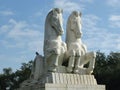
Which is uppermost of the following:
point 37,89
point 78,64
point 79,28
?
point 79,28

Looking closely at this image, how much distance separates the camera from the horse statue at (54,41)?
53.3 ft

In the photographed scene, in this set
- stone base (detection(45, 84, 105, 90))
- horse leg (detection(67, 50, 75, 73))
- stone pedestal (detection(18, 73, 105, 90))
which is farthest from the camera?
horse leg (detection(67, 50, 75, 73))

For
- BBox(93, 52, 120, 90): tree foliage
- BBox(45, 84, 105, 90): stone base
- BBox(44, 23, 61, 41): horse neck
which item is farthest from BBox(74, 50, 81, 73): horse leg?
BBox(93, 52, 120, 90): tree foliage

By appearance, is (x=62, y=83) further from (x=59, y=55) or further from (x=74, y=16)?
(x=74, y=16)

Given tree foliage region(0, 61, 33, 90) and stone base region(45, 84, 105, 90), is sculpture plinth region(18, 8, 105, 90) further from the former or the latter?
tree foliage region(0, 61, 33, 90)

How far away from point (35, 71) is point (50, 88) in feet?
5.41

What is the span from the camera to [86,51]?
17.1 metres

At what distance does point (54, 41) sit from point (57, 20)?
1.04m

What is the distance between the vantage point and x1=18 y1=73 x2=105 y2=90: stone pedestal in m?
15.6

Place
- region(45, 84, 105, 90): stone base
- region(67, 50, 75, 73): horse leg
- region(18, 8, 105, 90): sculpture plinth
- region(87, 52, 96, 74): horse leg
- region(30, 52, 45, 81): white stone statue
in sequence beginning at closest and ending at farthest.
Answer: region(45, 84, 105, 90): stone base, region(18, 8, 105, 90): sculpture plinth, region(67, 50, 75, 73): horse leg, region(30, 52, 45, 81): white stone statue, region(87, 52, 96, 74): horse leg

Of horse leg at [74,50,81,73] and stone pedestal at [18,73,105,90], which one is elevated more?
horse leg at [74,50,81,73]

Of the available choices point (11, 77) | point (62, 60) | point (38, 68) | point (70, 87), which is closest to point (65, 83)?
point (70, 87)

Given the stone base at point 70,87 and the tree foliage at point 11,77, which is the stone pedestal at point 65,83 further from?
the tree foliage at point 11,77

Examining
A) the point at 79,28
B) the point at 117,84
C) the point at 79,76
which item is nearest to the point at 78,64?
the point at 79,76
